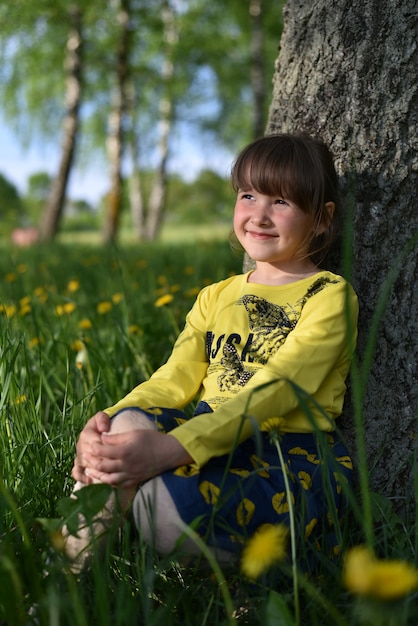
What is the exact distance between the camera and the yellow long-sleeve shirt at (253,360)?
126cm

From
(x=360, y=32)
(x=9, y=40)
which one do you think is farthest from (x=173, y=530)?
(x=9, y=40)

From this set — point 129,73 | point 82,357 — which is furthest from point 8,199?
point 82,357

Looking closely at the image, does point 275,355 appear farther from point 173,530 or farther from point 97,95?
point 97,95

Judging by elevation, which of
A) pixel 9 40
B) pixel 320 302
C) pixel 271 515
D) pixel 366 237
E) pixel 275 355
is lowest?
pixel 271 515

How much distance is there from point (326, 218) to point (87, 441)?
0.80 metres

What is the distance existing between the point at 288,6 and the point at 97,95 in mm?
13440

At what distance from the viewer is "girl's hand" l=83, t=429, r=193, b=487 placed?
1.18m

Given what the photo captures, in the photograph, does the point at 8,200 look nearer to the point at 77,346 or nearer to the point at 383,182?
the point at 77,346

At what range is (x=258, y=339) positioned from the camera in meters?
1.53

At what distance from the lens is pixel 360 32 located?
62.7 inches

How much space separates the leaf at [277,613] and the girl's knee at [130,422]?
17.2 inches

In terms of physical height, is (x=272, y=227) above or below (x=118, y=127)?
below

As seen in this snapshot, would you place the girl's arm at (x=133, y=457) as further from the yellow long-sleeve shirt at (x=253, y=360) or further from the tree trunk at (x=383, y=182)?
the tree trunk at (x=383, y=182)

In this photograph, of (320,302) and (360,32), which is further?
(360,32)
